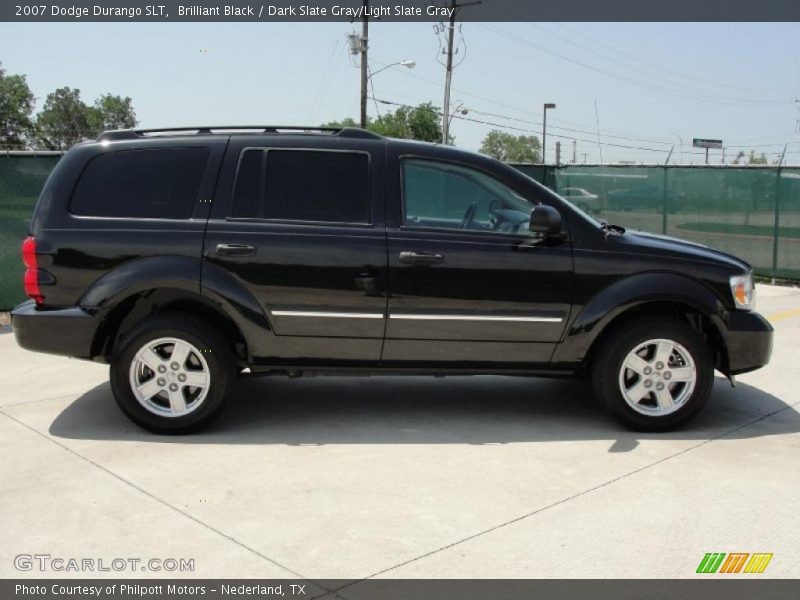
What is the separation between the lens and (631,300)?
17.3 ft

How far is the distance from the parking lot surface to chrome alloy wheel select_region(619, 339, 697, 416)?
23cm

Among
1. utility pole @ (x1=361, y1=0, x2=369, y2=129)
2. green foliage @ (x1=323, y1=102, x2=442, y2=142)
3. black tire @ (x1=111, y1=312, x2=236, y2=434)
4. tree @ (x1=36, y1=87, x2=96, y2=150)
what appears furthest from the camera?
tree @ (x1=36, y1=87, x2=96, y2=150)

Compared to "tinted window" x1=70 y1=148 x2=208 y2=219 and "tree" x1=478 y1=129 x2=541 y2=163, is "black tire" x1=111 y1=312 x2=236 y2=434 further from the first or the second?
"tree" x1=478 y1=129 x2=541 y2=163

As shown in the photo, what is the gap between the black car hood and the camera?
537 cm

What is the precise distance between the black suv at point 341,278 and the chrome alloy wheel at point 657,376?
0.04 ft

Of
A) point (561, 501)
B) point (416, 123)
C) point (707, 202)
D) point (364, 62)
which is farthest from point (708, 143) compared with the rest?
point (561, 501)

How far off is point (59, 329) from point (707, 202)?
1207cm

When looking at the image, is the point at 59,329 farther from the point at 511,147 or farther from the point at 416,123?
the point at 511,147

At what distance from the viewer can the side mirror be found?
201 inches

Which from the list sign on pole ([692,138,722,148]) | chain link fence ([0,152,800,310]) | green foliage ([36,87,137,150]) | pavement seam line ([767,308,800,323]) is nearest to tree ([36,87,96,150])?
green foliage ([36,87,137,150])

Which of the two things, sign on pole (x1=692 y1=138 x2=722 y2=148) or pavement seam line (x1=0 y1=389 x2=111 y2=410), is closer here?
pavement seam line (x1=0 y1=389 x2=111 y2=410)

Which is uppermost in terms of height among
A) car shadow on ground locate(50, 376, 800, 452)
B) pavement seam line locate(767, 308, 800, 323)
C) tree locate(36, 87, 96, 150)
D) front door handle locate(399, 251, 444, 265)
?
tree locate(36, 87, 96, 150)

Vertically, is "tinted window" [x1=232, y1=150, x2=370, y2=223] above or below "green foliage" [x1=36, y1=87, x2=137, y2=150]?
below
